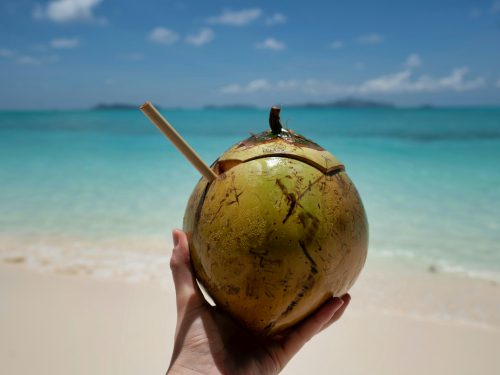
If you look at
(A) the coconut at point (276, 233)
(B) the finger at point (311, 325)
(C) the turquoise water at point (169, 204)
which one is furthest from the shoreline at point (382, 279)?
(A) the coconut at point (276, 233)

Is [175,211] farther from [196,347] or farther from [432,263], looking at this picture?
[196,347]

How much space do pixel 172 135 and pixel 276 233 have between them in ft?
1.47

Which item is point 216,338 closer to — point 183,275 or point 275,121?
point 183,275

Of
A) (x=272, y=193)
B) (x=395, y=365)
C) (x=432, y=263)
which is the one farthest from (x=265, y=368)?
(x=432, y=263)

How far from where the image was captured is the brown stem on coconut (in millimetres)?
1514

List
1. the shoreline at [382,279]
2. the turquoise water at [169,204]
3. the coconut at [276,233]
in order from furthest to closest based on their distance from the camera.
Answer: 1. the turquoise water at [169,204]
2. the shoreline at [382,279]
3. the coconut at [276,233]

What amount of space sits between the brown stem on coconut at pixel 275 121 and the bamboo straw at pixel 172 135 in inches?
10.0

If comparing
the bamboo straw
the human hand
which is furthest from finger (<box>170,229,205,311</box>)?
A: the bamboo straw

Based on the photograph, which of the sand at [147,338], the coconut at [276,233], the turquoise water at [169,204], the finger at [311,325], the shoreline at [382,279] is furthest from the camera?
the turquoise water at [169,204]

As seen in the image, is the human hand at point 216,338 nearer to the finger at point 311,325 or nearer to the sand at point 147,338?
the finger at point 311,325

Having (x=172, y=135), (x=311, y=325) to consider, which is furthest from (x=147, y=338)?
(x=172, y=135)

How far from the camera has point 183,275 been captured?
1608 millimetres

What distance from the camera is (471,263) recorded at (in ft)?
14.1

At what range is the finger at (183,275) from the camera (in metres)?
1.57
